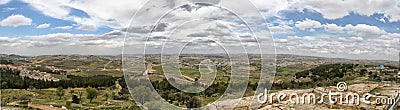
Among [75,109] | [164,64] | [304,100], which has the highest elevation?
[164,64]

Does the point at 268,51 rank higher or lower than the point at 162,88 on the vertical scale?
higher

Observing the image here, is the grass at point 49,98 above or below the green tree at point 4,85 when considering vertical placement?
below

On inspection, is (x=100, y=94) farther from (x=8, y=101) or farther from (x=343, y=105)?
(x=343, y=105)

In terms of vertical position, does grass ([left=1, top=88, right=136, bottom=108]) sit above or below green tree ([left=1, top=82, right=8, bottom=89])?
below

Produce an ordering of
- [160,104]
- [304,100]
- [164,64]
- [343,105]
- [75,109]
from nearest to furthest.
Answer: [164,64] < [343,105] < [304,100] < [160,104] < [75,109]

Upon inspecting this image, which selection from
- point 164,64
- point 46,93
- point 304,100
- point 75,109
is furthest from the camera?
point 46,93

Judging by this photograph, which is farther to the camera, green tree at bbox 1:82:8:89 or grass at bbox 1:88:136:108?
green tree at bbox 1:82:8:89

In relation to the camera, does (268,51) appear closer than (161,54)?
Yes

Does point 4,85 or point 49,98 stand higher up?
point 4,85

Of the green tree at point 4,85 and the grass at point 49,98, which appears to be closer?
the grass at point 49,98

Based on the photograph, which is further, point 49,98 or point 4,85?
point 4,85

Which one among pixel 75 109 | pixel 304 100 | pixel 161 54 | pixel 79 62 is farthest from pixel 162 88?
pixel 79 62
